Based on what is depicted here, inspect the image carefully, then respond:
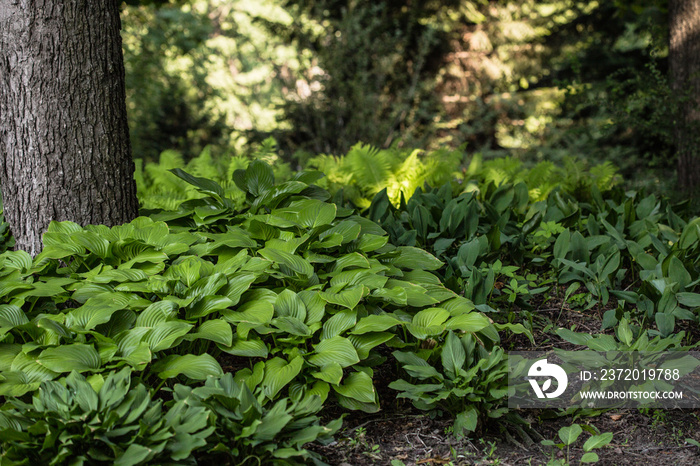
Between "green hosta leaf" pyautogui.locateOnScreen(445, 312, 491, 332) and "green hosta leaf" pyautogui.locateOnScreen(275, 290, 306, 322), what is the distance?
0.60 meters

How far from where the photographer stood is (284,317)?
84.4 inches

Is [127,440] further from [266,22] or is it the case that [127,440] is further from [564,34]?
[564,34]

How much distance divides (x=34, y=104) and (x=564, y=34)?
29.0 ft

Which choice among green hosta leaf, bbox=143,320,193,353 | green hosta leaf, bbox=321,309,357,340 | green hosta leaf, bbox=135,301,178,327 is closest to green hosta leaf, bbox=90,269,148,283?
green hosta leaf, bbox=135,301,178,327

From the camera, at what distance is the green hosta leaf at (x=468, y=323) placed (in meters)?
2.22

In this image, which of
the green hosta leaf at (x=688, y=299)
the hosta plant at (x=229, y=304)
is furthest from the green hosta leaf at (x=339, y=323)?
the green hosta leaf at (x=688, y=299)

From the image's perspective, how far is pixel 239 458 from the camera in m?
1.80

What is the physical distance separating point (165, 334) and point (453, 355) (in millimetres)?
1112

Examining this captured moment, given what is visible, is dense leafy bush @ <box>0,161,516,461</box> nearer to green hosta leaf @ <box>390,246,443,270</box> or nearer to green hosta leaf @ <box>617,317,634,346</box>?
green hosta leaf @ <box>390,246,443,270</box>

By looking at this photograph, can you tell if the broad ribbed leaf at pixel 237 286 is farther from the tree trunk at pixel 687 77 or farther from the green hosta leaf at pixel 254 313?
the tree trunk at pixel 687 77

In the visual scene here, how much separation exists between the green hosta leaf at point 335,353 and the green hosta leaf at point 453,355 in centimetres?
37

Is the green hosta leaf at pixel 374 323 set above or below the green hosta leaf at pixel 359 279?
below

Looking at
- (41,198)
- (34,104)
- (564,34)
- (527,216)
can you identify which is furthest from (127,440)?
(564,34)

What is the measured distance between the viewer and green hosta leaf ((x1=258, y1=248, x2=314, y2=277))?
237 cm
